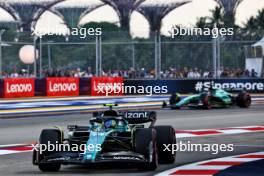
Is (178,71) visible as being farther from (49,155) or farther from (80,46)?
(49,155)


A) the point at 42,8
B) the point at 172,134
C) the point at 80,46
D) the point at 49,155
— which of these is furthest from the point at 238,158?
the point at 42,8

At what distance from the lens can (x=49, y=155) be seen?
11.1m

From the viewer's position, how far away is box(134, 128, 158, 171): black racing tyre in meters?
11.1

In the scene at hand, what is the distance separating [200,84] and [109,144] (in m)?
22.1

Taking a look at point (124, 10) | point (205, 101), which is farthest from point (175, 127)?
point (124, 10)

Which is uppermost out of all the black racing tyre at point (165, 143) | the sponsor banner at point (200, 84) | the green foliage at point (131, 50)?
the green foliage at point (131, 50)

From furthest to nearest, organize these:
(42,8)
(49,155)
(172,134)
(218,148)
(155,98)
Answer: (42,8)
(155,98)
(218,148)
(172,134)
(49,155)

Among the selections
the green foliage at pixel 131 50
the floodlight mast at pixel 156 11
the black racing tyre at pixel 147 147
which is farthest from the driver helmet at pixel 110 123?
the floodlight mast at pixel 156 11

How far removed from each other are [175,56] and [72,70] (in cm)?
425

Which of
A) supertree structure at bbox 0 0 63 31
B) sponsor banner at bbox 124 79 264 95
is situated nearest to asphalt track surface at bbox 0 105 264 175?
sponsor banner at bbox 124 79 264 95

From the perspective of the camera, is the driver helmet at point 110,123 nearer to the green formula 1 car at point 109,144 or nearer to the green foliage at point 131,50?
the green formula 1 car at point 109,144

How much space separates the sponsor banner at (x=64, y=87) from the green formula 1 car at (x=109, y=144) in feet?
72.5

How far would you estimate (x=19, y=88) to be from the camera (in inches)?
1330

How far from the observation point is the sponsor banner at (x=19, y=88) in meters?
33.5
